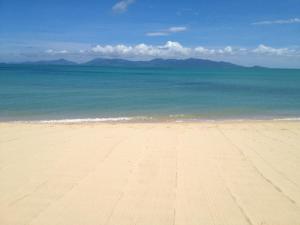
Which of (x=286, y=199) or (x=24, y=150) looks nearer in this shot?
(x=286, y=199)

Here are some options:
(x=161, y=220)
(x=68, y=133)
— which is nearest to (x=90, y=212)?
(x=161, y=220)

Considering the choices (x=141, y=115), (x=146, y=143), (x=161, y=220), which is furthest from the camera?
(x=141, y=115)

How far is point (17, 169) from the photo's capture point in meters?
7.06

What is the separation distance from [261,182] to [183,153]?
8.66 ft

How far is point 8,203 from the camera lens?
5238mm

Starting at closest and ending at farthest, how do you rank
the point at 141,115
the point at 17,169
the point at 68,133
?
the point at 17,169 < the point at 68,133 < the point at 141,115

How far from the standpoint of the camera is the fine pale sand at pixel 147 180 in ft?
16.1

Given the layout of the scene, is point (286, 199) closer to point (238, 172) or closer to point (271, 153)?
point (238, 172)

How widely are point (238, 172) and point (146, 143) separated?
3.55 metres

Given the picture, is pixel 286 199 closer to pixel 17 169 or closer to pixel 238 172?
pixel 238 172

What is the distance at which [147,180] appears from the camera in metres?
6.49

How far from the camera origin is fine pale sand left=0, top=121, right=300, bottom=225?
4914 millimetres

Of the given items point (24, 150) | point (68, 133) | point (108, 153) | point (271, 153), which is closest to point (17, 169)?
point (24, 150)

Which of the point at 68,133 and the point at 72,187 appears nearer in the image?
the point at 72,187
